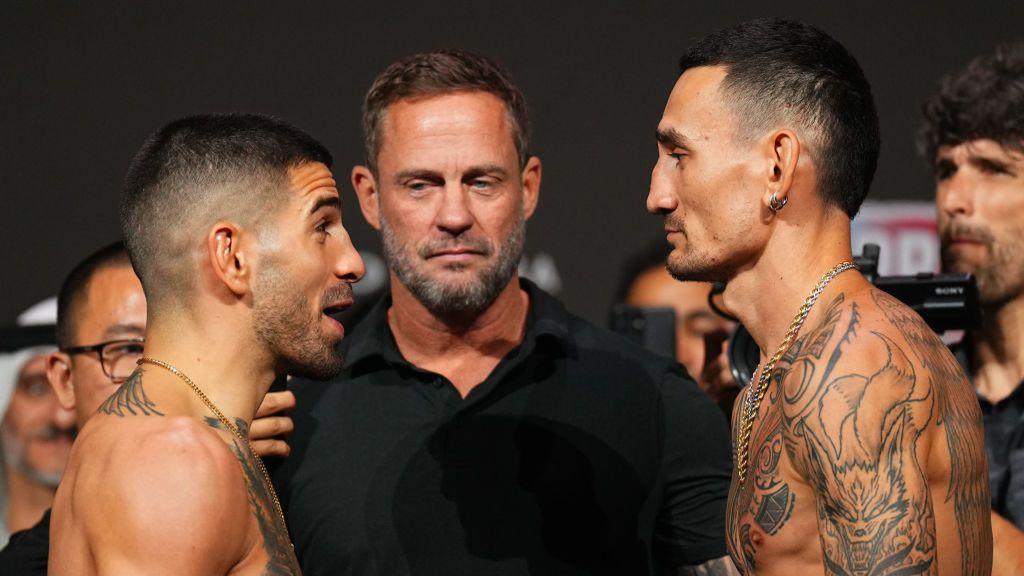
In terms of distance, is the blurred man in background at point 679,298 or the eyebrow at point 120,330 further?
the blurred man in background at point 679,298

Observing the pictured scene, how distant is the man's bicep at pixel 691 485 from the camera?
2695 mm

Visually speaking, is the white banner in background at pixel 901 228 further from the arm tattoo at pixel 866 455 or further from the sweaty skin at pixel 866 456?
the arm tattoo at pixel 866 455

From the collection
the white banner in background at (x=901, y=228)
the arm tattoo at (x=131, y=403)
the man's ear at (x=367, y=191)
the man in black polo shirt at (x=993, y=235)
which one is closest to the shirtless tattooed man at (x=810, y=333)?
the arm tattoo at (x=131, y=403)

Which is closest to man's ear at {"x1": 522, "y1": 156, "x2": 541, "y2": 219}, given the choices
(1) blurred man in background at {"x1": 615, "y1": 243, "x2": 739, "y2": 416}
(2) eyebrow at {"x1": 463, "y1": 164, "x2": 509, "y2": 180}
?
(2) eyebrow at {"x1": 463, "y1": 164, "x2": 509, "y2": 180}

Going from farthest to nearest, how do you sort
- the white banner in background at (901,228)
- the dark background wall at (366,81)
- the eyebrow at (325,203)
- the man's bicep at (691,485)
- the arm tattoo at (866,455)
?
the white banner in background at (901,228) → the dark background wall at (366,81) → the man's bicep at (691,485) → the eyebrow at (325,203) → the arm tattoo at (866,455)

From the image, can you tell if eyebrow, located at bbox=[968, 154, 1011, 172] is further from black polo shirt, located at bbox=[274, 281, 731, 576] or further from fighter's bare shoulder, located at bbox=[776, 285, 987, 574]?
fighter's bare shoulder, located at bbox=[776, 285, 987, 574]

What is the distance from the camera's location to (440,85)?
2889 millimetres

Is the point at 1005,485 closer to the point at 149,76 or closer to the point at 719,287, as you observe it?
the point at 719,287

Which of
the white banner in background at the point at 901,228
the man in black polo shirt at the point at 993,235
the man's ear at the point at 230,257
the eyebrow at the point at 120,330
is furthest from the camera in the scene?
the white banner in background at the point at 901,228

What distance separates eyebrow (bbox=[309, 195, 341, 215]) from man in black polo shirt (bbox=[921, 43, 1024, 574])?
181 centimetres

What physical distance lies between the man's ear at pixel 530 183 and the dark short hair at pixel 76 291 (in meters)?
0.99

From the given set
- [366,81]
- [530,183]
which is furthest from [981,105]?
[366,81]

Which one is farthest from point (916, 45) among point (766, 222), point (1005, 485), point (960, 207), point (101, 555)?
point (101, 555)

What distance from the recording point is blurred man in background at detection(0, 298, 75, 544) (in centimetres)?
341
